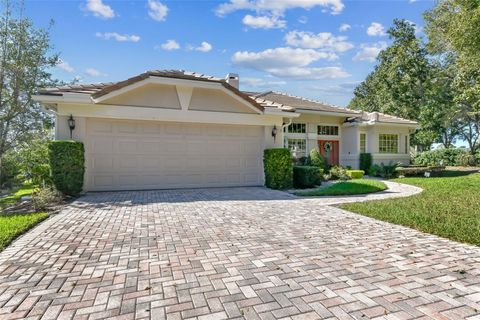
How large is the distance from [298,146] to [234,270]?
51.1ft

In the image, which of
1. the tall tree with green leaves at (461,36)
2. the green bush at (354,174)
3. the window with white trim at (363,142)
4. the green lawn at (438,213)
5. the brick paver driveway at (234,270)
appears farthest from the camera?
the window with white trim at (363,142)

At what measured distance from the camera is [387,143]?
20594 mm

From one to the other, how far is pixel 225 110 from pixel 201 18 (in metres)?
4.91

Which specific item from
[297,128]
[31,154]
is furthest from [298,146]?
[31,154]

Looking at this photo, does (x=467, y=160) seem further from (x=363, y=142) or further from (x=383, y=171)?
(x=383, y=171)

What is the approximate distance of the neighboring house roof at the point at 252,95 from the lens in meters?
10.2

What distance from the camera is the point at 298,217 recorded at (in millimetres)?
6871

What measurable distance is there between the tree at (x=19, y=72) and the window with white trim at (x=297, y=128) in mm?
13168

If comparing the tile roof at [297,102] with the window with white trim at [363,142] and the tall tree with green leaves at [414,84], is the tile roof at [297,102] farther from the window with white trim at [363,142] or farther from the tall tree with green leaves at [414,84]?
the tall tree with green leaves at [414,84]

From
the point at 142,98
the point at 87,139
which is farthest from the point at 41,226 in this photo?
the point at 142,98

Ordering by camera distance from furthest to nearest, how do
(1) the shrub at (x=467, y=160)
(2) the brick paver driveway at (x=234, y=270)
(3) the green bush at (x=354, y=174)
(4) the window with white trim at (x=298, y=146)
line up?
(1) the shrub at (x=467, y=160) → (4) the window with white trim at (x=298, y=146) → (3) the green bush at (x=354, y=174) → (2) the brick paver driveway at (x=234, y=270)

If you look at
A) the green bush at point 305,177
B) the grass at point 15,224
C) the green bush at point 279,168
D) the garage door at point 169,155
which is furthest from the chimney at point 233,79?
the grass at point 15,224

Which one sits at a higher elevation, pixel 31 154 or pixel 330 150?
pixel 330 150

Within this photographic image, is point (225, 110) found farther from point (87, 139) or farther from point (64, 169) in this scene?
point (64, 169)
